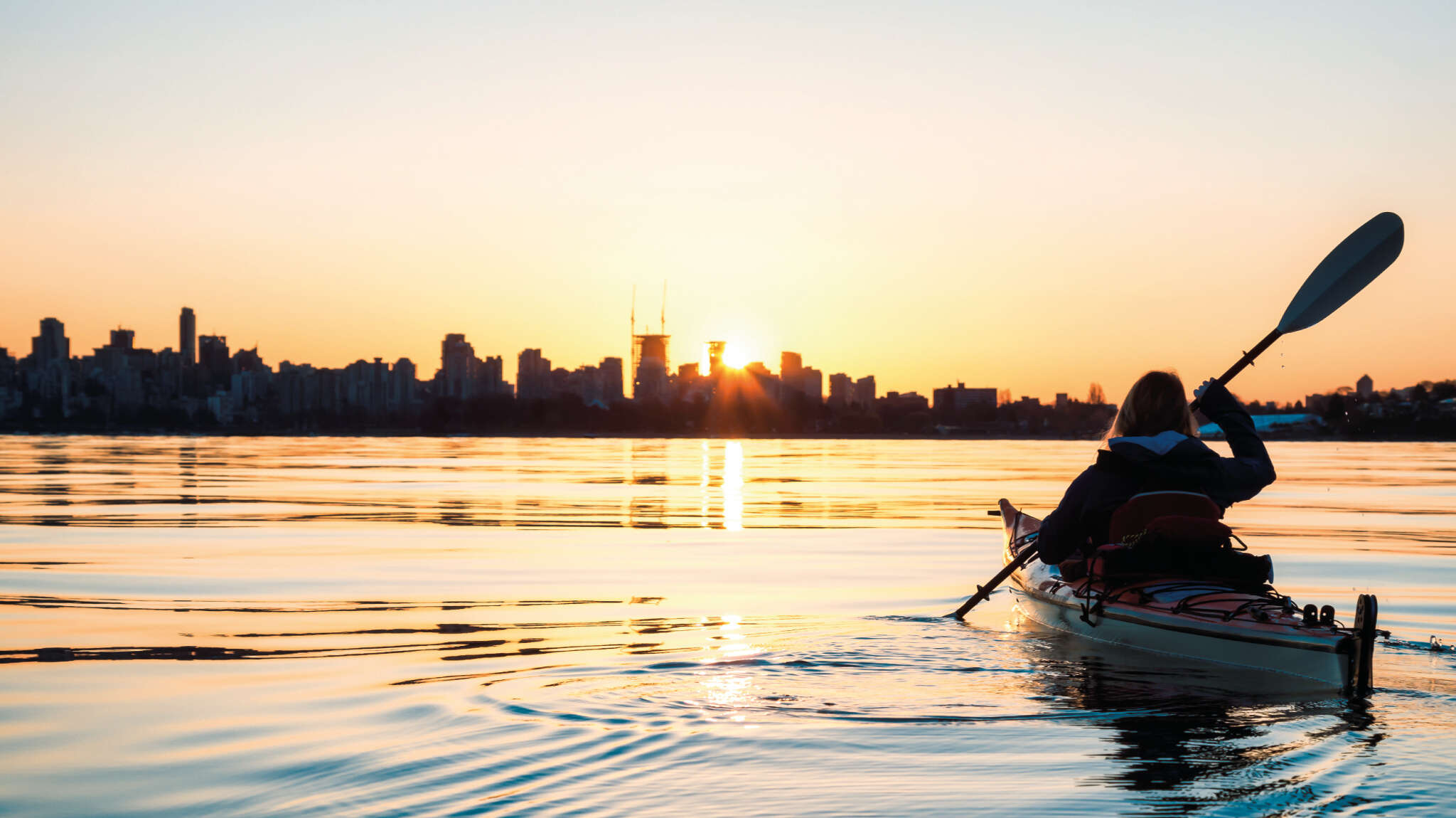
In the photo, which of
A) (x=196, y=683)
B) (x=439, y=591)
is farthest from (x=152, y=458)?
(x=196, y=683)

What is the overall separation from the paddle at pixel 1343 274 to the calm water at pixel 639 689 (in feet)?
9.25

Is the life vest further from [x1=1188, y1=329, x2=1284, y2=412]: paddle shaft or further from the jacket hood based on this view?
[x1=1188, y1=329, x2=1284, y2=412]: paddle shaft

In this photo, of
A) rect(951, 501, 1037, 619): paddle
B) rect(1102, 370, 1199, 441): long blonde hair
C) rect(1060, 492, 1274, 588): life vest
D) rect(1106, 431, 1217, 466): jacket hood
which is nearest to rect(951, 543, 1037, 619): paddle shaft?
rect(951, 501, 1037, 619): paddle

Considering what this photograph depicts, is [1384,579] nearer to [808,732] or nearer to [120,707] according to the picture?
[808,732]

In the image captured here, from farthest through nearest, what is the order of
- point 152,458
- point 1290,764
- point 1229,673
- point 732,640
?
1. point 152,458
2. point 732,640
3. point 1229,673
4. point 1290,764

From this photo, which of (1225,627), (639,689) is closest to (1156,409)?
(1225,627)

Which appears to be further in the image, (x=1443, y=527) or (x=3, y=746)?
(x=1443, y=527)

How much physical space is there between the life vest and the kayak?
3.1 inches

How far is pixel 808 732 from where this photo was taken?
21.1 ft

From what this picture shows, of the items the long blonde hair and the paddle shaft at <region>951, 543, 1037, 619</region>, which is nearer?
the long blonde hair

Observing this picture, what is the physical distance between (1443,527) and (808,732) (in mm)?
19142

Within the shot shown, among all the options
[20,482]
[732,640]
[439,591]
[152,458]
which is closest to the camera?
[732,640]

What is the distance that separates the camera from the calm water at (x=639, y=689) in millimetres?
5371

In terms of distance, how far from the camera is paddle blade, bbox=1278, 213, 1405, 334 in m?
11.3
